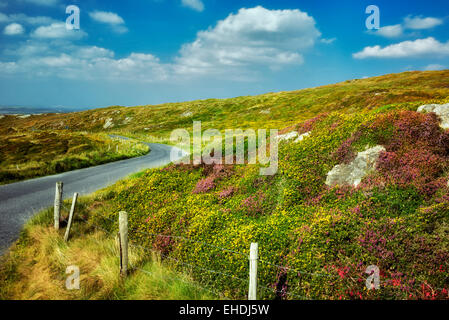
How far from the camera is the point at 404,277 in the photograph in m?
6.64

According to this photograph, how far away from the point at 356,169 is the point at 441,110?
5226 millimetres

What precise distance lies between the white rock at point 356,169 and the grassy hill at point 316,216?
1.00 ft

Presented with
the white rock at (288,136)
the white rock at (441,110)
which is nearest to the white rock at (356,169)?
the white rock at (441,110)

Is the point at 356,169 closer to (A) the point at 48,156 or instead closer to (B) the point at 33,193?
(B) the point at 33,193

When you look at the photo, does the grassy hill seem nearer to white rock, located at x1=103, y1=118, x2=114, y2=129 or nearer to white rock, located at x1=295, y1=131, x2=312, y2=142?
white rock, located at x1=295, y1=131, x2=312, y2=142

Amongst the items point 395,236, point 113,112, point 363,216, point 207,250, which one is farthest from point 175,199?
point 113,112

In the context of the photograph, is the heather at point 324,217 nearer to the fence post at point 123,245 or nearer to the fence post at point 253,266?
the fence post at point 253,266

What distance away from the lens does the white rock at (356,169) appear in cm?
1082

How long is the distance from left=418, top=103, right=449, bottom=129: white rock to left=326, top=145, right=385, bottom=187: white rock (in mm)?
2915

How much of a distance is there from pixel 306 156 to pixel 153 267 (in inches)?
347

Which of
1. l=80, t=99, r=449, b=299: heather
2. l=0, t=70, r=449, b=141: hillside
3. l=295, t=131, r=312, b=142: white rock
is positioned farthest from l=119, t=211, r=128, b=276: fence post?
l=0, t=70, r=449, b=141: hillside

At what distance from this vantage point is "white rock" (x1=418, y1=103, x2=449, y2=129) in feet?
37.3

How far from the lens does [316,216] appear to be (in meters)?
9.49

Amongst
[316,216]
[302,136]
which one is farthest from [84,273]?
[302,136]
